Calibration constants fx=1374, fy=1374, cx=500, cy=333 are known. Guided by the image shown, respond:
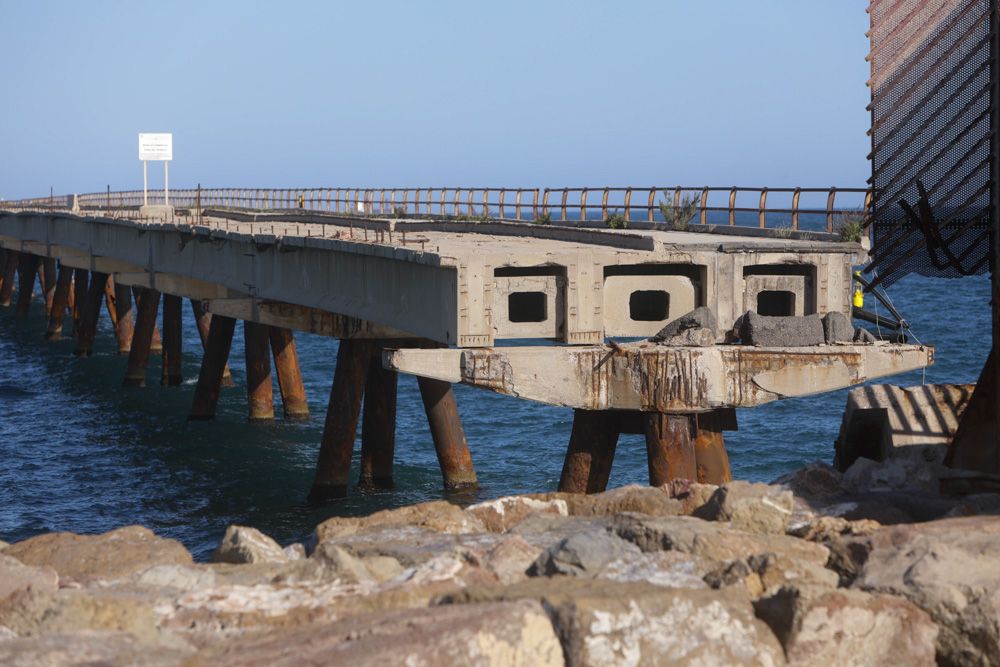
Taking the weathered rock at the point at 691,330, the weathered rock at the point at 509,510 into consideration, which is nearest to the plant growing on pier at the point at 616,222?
the weathered rock at the point at 691,330

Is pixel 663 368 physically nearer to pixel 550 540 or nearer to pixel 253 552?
pixel 550 540

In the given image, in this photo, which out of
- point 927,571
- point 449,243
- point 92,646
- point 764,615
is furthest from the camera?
point 449,243

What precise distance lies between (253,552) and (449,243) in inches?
552

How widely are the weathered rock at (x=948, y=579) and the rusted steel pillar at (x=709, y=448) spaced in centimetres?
791

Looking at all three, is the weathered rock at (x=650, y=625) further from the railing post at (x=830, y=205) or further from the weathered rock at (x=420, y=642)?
the railing post at (x=830, y=205)

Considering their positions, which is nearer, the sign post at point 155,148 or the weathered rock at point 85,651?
the weathered rock at point 85,651

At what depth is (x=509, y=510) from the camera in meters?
13.5

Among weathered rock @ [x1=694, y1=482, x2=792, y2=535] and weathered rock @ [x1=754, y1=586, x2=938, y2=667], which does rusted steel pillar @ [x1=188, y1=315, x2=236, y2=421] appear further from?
weathered rock @ [x1=754, y1=586, x2=938, y2=667]

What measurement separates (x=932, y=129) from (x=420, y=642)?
11.4 meters

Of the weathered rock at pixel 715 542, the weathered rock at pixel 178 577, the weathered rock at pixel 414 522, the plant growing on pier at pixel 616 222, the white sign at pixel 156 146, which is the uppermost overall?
the white sign at pixel 156 146

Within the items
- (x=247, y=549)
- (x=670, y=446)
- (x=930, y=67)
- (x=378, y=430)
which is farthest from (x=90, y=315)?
(x=247, y=549)

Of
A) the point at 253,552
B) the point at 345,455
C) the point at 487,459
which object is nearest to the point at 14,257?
the point at 487,459

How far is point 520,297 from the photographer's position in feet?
69.8

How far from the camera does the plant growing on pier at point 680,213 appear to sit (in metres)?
31.3
